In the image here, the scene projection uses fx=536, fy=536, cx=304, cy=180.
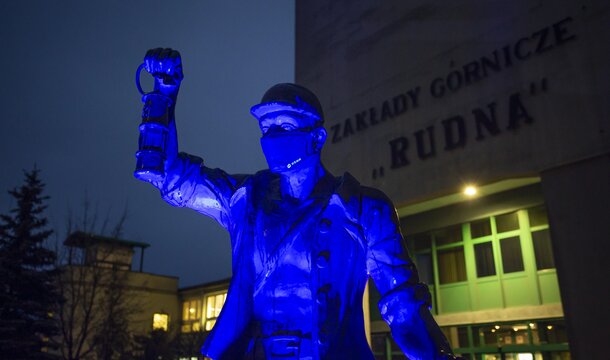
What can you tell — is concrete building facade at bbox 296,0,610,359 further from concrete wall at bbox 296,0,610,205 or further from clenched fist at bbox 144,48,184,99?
clenched fist at bbox 144,48,184,99

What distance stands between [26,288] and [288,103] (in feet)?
60.9

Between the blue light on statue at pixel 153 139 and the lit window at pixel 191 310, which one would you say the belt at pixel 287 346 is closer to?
the blue light on statue at pixel 153 139

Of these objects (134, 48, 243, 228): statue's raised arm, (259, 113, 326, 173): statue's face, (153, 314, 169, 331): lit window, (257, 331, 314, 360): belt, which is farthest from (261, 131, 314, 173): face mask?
(153, 314, 169, 331): lit window

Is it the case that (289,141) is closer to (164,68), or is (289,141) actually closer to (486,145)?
(164,68)

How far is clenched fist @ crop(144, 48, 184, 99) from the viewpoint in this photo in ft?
8.58

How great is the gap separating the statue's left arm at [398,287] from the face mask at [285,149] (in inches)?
14.8

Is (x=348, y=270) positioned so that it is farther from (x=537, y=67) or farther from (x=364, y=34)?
(x=364, y=34)

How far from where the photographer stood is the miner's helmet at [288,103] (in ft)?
8.38

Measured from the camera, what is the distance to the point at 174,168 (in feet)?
8.60

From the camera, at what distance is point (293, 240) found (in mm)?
2447

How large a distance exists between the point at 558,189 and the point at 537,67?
3.02m

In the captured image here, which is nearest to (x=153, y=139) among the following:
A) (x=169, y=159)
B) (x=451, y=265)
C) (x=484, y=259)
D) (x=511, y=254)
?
(x=169, y=159)

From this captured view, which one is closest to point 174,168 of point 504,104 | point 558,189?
point 558,189

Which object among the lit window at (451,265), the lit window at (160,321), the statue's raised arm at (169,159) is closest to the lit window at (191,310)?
the lit window at (160,321)
